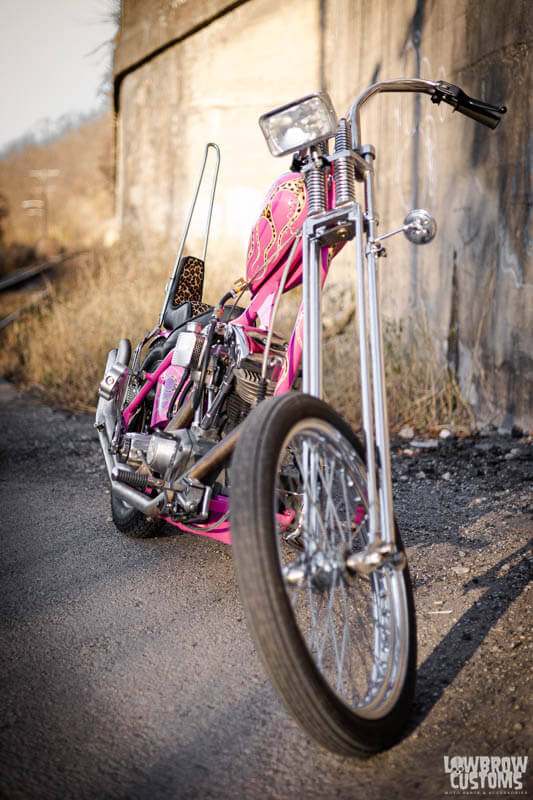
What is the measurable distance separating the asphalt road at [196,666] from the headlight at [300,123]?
1.39 metres

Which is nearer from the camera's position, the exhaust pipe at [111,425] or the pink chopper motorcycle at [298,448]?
the pink chopper motorcycle at [298,448]

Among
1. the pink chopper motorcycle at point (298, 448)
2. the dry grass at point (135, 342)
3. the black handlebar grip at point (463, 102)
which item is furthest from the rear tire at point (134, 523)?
the dry grass at point (135, 342)

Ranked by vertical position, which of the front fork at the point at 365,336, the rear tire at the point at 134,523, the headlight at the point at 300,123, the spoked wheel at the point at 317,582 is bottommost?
the rear tire at the point at 134,523

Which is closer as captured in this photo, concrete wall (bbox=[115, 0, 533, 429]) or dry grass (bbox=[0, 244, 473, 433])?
concrete wall (bbox=[115, 0, 533, 429])

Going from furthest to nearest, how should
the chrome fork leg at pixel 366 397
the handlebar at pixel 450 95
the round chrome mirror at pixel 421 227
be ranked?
the handlebar at pixel 450 95 < the round chrome mirror at pixel 421 227 < the chrome fork leg at pixel 366 397

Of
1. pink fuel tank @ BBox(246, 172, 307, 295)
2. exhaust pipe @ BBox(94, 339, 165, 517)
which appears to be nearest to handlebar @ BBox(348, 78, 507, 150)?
pink fuel tank @ BBox(246, 172, 307, 295)

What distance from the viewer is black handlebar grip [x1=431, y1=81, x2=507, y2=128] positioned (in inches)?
85.0

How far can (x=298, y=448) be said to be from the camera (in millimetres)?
1792

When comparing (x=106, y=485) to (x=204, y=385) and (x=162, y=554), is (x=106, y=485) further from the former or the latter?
(x=204, y=385)

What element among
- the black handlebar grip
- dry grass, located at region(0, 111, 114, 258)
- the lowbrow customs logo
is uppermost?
dry grass, located at region(0, 111, 114, 258)

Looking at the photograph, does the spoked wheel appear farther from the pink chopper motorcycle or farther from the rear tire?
the rear tire

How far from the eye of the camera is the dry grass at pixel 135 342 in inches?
188

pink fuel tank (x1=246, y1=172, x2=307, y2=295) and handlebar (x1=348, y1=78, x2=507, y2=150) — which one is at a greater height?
handlebar (x1=348, y1=78, x2=507, y2=150)

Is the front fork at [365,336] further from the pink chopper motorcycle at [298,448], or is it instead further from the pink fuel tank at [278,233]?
the pink fuel tank at [278,233]
